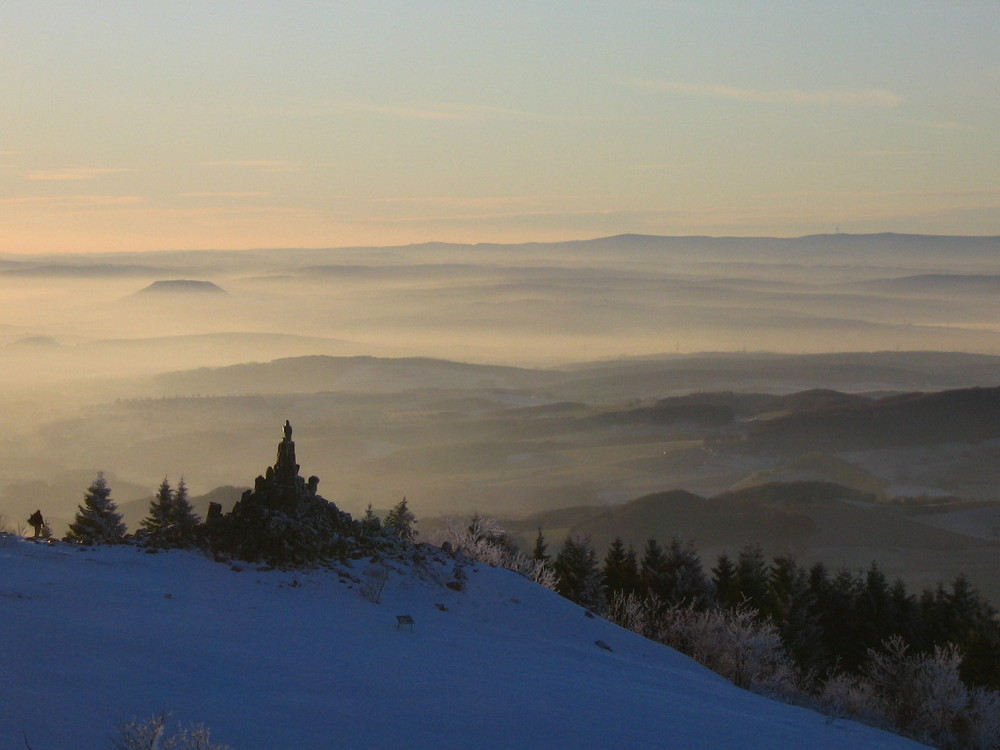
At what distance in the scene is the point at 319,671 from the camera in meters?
19.3

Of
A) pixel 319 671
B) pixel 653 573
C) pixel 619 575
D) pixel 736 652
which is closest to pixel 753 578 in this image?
pixel 653 573

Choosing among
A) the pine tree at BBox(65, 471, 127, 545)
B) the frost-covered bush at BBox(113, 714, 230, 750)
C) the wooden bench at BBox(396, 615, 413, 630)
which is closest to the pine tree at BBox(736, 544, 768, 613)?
the pine tree at BBox(65, 471, 127, 545)

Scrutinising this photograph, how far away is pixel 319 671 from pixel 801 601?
51745 mm

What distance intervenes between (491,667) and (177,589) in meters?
7.41

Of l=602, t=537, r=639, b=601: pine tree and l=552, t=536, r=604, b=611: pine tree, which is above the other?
l=552, t=536, r=604, b=611: pine tree

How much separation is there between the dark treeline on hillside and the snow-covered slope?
33.0m

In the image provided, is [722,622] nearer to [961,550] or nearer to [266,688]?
[266,688]

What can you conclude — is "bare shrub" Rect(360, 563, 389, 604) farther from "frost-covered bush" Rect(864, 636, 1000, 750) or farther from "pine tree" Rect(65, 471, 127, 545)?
"pine tree" Rect(65, 471, 127, 545)

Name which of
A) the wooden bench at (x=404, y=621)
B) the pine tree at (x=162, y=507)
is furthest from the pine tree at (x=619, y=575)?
Result: the wooden bench at (x=404, y=621)

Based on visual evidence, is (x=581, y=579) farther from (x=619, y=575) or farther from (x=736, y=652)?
(x=736, y=652)

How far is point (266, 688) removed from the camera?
17750 millimetres

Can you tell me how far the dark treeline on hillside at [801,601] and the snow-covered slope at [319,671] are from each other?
33.0 meters

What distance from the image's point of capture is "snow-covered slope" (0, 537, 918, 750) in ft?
52.5

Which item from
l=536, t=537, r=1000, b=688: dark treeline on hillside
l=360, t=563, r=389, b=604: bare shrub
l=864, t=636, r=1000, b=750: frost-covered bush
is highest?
l=360, t=563, r=389, b=604: bare shrub
